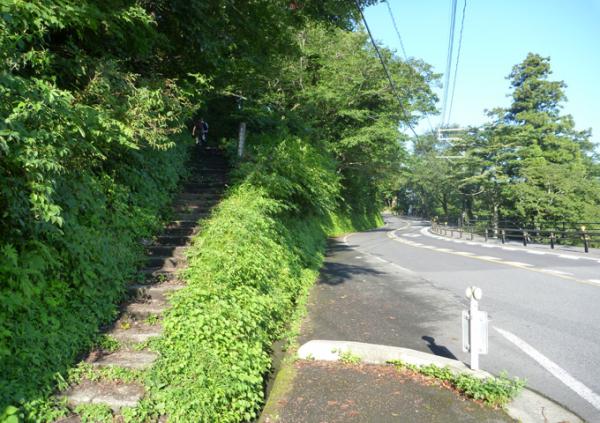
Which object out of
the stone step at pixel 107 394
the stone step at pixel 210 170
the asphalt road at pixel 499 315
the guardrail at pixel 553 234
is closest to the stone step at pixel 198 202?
the stone step at pixel 210 170

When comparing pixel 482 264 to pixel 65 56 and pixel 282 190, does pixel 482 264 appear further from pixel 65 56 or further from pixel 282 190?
pixel 65 56

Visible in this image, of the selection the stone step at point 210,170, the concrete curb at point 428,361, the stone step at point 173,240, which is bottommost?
the concrete curb at point 428,361

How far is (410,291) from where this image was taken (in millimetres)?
8617

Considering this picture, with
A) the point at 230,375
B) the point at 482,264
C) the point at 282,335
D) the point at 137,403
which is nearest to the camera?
the point at 137,403

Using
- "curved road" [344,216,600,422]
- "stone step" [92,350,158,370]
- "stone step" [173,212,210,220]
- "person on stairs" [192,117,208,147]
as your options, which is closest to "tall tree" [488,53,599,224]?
"curved road" [344,216,600,422]

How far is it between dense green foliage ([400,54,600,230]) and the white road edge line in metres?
22.3

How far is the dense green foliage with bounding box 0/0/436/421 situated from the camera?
335cm

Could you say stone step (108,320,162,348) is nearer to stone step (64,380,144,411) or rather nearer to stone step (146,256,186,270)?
stone step (64,380,144,411)

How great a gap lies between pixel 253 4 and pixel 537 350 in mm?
8531

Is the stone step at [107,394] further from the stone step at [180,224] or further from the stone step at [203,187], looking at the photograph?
the stone step at [203,187]

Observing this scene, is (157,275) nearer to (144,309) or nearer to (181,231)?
(144,309)

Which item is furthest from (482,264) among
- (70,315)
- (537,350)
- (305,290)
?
(70,315)

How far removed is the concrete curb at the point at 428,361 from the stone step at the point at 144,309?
6.17ft

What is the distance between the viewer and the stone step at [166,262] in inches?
240
